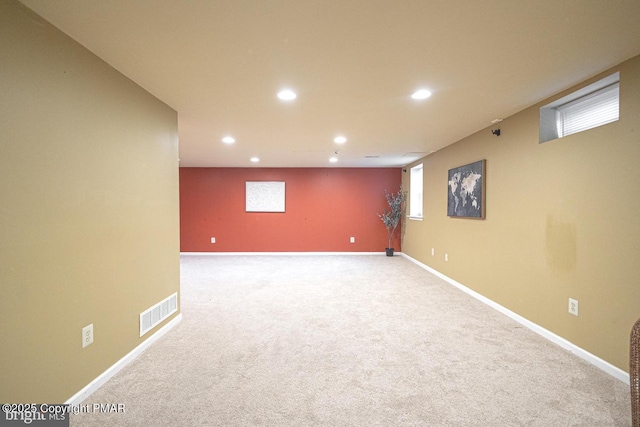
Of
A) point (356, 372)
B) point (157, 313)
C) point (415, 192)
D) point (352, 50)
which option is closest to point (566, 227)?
point (356, 372)

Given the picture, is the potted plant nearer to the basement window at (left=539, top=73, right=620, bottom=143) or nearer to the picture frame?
the picture frame

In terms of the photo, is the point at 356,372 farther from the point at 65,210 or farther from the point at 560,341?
the point at 65,210

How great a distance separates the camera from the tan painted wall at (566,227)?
2.04 metres

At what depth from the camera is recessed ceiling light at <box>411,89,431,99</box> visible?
258 centimetres

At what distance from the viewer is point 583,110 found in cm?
256

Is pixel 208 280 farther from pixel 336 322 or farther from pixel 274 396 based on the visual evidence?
pixel 274 396

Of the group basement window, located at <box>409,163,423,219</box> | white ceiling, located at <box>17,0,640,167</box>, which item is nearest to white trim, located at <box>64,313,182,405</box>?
white ceiling, located at <box>17,0,640,167</box>

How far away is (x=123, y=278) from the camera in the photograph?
2234 mm

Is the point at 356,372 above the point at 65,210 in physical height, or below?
below

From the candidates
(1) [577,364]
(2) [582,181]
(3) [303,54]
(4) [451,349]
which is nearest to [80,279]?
(3) [303,54]

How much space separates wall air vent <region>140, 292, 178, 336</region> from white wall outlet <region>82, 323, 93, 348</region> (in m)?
0.54

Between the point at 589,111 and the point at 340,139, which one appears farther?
the point at 340,139

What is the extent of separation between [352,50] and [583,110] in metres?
2.15

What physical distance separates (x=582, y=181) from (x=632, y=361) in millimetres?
1551
